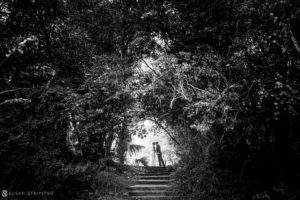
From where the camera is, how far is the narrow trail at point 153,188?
6.43 metres

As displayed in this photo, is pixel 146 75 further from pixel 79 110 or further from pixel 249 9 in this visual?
pixel 249 9

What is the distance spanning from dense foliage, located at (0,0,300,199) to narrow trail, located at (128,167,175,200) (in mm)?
575

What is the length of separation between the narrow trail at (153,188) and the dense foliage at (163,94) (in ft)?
1.89

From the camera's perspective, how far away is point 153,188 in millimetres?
6957

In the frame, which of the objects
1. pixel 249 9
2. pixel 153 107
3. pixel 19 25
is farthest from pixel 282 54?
pixel 19 25

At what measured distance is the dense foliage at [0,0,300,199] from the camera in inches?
192

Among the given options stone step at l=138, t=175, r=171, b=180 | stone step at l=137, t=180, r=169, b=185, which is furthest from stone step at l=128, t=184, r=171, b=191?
stone step at l=138, t=175, r=171, b=180

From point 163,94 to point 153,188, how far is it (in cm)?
352
